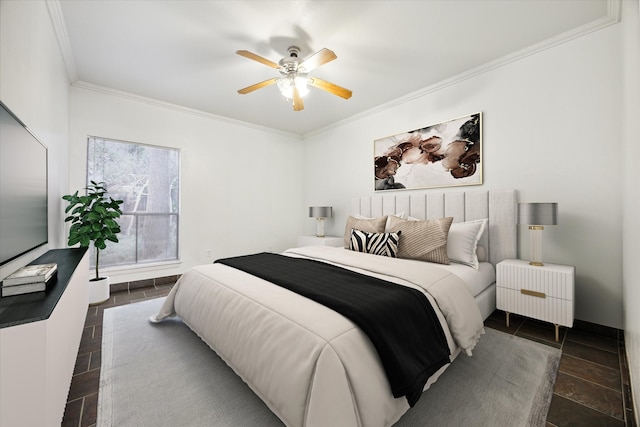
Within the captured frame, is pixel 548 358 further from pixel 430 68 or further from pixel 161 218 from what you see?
pixel 161 218

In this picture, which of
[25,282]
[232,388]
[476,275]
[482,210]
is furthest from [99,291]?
[482,210]

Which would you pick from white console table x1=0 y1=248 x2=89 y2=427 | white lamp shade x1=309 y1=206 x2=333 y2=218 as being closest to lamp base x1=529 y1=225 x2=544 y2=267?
white lamp shade x1=309 y1=206 x2=333 y2=218

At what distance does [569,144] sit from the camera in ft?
7.92

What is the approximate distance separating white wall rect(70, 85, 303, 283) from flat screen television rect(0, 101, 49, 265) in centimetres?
175

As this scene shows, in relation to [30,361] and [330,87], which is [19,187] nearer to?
[30,361]

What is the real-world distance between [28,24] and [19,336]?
6.40ft

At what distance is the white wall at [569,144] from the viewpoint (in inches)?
87.5

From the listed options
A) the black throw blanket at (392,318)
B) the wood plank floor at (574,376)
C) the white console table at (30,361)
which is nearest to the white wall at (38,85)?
the white console table at (30,361)

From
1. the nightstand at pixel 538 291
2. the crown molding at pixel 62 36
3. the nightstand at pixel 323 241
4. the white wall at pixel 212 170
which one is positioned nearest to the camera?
the crown molding at pixel 62 36

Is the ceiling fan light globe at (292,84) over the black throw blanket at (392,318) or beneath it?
over

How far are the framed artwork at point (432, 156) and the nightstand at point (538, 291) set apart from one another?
1.09m

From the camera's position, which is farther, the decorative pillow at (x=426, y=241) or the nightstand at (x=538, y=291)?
the decorative pillow at (x=426, y=241)

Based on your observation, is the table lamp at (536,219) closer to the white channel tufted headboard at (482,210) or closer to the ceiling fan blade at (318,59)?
the white channel tufted headboard at (482,210)

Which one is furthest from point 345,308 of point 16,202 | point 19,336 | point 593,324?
point 593,324
